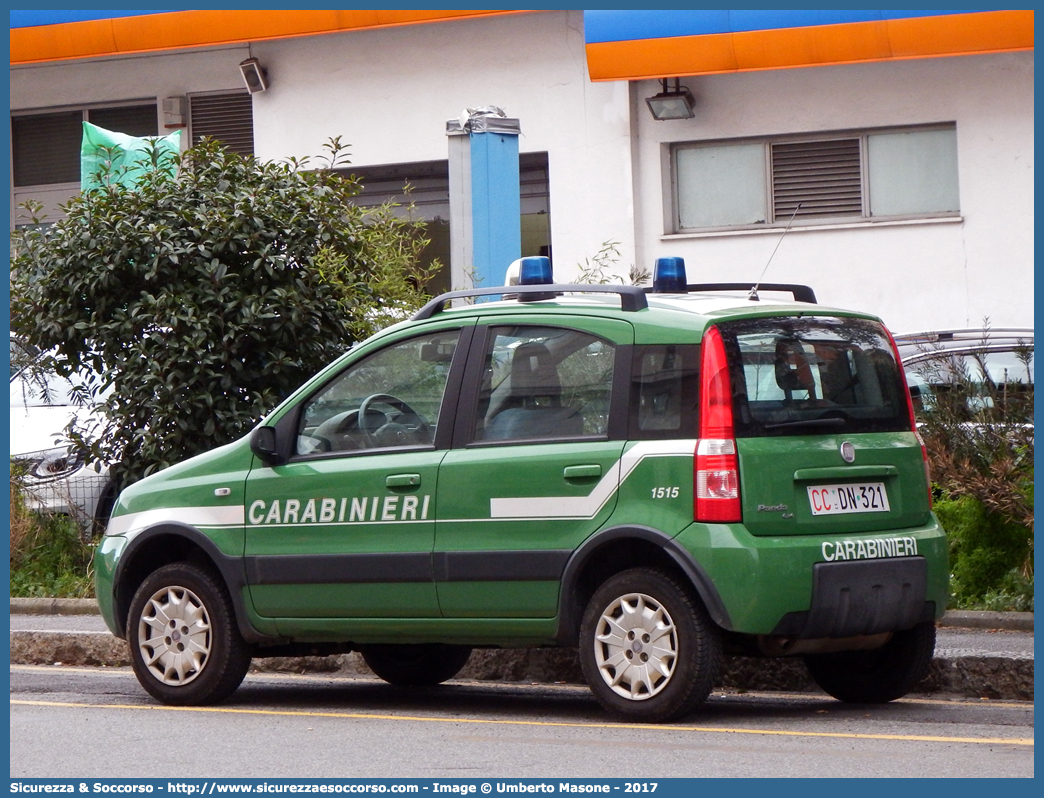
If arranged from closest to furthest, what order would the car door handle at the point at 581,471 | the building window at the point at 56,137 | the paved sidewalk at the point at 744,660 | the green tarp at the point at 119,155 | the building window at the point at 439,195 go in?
the car door handle at the point at 581,471
the paved sidewalk at the point at 744,660
the green tarp at the point at 119,155
the building window at the point at 439,195
the building window at the point at 56,137

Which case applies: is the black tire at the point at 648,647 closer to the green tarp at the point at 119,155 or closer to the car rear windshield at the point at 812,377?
the car rear windshield at the point at 812,377

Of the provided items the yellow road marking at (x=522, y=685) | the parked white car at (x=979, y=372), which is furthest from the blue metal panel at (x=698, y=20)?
the yellow road marking at (x=522, y=685)

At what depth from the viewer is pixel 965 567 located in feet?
34.0

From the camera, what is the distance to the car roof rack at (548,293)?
703 cm

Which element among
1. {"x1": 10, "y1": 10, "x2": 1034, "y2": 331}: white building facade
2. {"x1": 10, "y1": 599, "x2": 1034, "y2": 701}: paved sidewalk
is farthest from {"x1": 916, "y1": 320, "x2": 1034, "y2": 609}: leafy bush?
{"x1": 10, "y1": 10, "x2": 1034, "y2": 331}: white building facade

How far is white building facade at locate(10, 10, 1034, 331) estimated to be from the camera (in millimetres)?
17203

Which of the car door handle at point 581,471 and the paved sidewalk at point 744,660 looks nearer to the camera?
the car door handle at point 581,471

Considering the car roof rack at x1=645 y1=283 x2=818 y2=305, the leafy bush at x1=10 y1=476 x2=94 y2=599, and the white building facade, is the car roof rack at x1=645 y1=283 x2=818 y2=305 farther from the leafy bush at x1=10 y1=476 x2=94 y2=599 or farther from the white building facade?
the white building facade

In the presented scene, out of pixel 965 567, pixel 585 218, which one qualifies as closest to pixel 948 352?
pixel 965 567

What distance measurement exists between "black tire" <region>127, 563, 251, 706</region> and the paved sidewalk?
1.67 m

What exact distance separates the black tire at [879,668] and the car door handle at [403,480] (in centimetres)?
201

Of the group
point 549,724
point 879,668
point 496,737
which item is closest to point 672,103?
point 879,668

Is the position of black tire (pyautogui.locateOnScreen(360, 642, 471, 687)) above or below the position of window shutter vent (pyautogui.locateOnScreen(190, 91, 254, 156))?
below

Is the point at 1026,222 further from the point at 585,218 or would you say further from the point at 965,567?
the point at 965,567
